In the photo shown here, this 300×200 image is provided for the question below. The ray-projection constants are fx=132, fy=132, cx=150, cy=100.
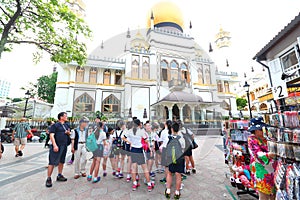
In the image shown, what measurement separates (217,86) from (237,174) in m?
21.3

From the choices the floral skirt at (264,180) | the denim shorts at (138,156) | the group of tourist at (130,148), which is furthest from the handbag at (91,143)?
the floral skirt at (264,180)

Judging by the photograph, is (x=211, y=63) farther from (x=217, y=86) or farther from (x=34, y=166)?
(x=34, y=166)

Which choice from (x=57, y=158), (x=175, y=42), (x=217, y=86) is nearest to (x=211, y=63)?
(x=217, y=86)

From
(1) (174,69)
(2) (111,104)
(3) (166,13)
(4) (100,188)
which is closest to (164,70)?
(1) (174,69)

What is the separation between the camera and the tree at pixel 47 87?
24.1 metres

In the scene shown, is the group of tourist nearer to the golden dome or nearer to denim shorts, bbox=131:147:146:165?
denim shorts, bbox=131:147:146:165

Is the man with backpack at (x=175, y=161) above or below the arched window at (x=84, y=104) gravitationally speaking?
below

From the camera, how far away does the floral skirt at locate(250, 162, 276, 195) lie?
1.88 metres

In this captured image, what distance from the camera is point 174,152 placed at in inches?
103

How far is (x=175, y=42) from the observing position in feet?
42.7

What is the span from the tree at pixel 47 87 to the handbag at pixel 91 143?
26.0 metres

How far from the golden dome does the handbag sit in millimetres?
16309

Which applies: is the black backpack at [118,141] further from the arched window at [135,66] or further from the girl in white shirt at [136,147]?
the arched window at [135,66]

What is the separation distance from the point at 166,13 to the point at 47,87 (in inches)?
949
